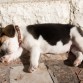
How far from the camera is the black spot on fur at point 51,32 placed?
445 centimetres

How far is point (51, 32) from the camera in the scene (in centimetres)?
452

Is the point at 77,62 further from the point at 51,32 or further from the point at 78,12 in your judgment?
the point at 78,12

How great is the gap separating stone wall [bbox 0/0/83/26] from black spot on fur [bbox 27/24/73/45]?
46cm

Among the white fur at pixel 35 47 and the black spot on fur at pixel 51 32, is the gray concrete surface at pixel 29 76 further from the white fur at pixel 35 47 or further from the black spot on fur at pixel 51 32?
the black spot on fur at pixel 51 32

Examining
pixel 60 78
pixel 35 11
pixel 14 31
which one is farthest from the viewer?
pixel 35 11

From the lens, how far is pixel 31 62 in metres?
4.21

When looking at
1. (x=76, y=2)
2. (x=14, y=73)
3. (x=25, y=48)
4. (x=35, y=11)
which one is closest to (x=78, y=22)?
(x=76, y=2)

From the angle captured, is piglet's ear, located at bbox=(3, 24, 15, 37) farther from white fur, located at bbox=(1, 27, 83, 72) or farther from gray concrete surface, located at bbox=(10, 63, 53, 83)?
gray concrete surface, located at bbox=(10, 63, 53, 83)

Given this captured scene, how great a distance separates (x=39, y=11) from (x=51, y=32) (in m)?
0.61

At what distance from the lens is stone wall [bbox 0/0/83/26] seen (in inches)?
191

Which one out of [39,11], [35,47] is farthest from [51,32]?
[39,11]

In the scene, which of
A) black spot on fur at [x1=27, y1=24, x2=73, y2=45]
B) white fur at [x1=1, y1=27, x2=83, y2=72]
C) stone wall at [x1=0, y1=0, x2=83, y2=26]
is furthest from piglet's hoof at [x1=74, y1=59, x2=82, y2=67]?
stone wall at [x1=0, y1=0, x2=83, y2=26]

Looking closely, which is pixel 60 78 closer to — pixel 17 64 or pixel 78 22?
pixel 17 64

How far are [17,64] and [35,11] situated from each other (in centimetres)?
110
